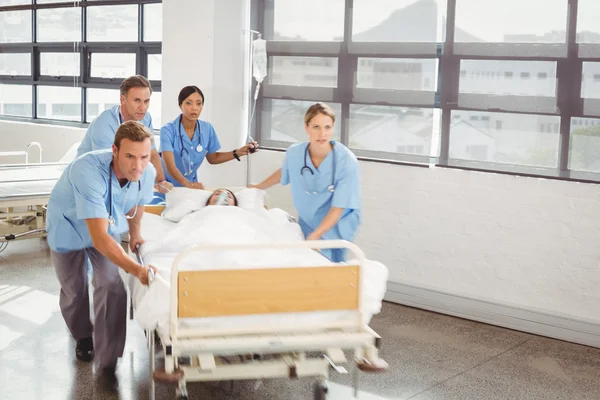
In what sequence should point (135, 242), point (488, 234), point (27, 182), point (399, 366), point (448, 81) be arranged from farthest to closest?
point (27, 182) → point (448, 81) → point (488, 234) → point (399, 366) → point (135, 242)

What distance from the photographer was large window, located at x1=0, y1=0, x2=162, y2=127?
22.7 ft

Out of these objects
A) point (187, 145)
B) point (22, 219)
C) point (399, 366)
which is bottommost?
point (399, 366)

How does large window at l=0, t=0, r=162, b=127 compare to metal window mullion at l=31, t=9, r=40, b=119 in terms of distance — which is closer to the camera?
large window at l=0, t=0, r=162, b=127

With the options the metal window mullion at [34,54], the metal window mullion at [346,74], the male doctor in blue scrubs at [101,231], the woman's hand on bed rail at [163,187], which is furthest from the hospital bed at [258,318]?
the metal window mullion at [34,54]

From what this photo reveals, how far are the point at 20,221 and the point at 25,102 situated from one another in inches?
115

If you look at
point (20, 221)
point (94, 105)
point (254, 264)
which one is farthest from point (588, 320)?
point (94, 105)

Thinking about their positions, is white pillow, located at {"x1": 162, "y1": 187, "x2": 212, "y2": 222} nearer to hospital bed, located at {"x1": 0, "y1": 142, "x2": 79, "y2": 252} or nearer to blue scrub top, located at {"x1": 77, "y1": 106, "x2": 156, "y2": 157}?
blue scrub top, located at {"x1": 77, "y1": 106, "x2": 156, "y2": 157}

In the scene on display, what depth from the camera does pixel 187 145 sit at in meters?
4.71

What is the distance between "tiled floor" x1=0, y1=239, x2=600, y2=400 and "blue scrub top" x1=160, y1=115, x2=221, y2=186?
41.1 inches

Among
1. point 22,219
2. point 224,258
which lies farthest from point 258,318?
point 22,219

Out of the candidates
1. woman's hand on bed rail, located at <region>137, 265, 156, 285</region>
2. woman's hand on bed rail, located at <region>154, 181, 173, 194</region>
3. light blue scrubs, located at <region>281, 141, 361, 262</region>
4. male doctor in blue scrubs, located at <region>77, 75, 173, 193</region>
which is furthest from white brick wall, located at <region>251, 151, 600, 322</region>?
woman's hand on bed rail, located at <region>137, 265, 156, 285</region>

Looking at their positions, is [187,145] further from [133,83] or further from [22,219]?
[22,219]

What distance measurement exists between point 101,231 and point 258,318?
79 cm

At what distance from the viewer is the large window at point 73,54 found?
691 cm
